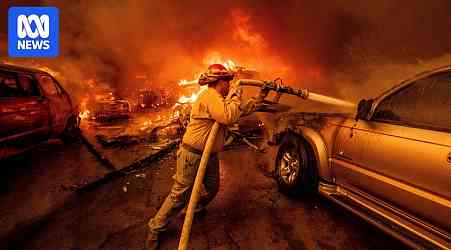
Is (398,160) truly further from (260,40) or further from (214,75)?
(260,40)

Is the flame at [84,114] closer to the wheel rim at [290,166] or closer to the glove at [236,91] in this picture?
the wheel rim at [290,166]

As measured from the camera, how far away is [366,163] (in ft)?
9.89

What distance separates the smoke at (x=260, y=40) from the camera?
10570 millimetres

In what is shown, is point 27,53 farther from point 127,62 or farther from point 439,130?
point 439,130

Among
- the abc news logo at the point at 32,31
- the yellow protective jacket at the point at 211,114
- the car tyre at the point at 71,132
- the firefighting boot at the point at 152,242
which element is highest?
the abc news logo at the point at 32,31

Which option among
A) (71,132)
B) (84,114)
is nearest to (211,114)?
(71,132)

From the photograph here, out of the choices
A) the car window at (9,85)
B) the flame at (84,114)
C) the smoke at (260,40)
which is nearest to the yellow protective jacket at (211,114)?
the car window at (9,85)

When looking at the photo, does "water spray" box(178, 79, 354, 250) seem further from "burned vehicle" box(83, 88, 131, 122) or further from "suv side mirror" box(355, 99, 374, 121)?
"burned vehicle" box(83, 88, 131, 122)

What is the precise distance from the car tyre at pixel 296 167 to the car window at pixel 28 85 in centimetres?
555

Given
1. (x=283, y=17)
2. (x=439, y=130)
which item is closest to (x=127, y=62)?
(x=283, y=17)

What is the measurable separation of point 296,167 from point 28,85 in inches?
234

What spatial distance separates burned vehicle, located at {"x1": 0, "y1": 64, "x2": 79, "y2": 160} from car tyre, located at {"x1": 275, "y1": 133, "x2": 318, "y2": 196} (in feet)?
16.4

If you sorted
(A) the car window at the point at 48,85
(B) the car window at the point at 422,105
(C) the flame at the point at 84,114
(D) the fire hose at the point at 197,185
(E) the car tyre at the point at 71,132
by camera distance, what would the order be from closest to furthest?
1. (B) the car window at the point at 422,105
2. (D) the fire hose at the point at 197,185
3. (A) the car window at the point at 48,85
4. (E) the car tyre at the point at 71,132
5. (C) the flame at the point at 84,114

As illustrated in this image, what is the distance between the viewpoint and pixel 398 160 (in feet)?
8.64
